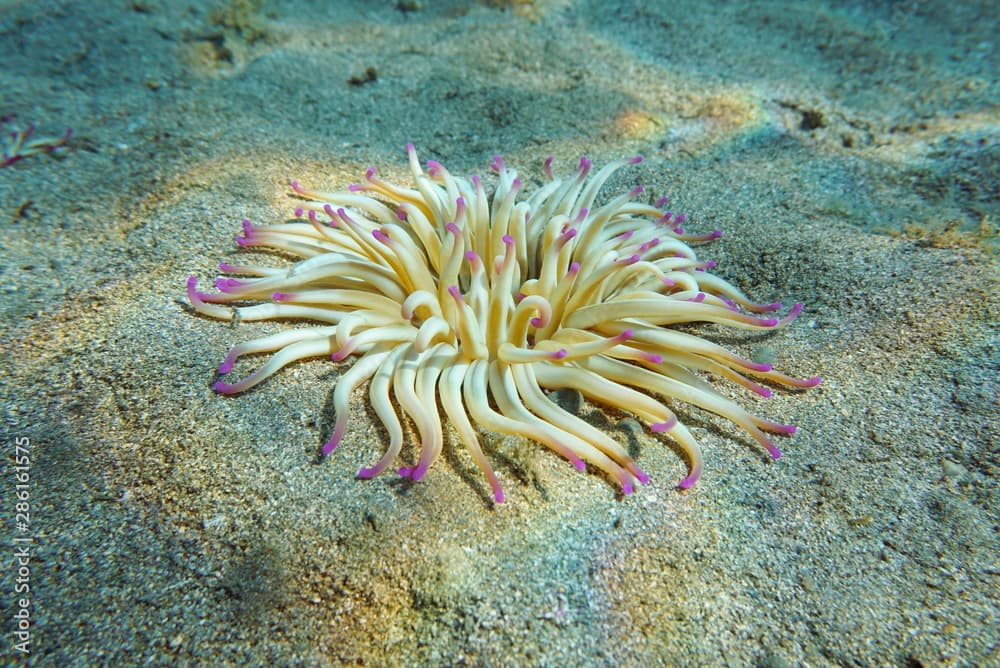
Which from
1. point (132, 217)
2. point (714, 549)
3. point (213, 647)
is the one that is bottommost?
point (213, 647)

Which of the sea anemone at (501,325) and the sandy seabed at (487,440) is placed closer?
the sandy seabed at (487,440)

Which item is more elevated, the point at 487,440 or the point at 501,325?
the point at 501,325

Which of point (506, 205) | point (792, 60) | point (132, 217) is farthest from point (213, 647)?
point (792, 60)

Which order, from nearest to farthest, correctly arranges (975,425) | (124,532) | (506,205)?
(124,532)
(975,425)
(506,205)

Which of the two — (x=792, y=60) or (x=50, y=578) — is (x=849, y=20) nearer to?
(x=792, y=60)
